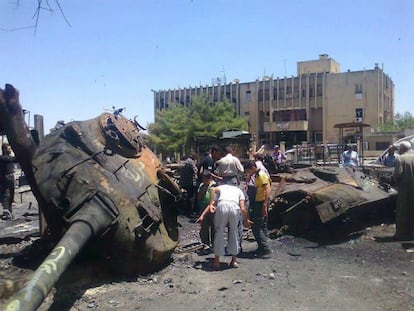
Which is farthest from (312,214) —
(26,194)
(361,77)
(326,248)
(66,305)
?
(361,77)

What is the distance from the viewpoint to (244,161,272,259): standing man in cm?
826

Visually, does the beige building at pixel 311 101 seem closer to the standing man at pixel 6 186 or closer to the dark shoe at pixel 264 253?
the standing man at pixel 6 186

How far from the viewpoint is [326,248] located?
880 cm

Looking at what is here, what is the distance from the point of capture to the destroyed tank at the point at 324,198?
29.8ft

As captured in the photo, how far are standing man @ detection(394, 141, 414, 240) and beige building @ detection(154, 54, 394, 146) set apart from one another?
45.6 meters

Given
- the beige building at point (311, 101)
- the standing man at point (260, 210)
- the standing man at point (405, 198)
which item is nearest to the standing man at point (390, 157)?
the standing man at point (405, 198)

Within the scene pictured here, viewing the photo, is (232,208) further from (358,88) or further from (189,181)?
(358,88)

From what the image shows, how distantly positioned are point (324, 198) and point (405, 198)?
1566 mm

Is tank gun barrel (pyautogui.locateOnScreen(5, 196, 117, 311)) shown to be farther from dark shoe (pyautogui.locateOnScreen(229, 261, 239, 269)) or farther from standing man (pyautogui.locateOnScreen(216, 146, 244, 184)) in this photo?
standing man (pyautogui.locateOnScreen(216, 146, 244, 184))

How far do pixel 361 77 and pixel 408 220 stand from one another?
50328mm

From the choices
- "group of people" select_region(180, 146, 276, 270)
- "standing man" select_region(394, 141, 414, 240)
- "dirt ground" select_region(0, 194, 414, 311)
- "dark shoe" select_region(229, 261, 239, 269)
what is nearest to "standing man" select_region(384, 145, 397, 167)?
"standing man" select_region(394, 141, 414, 240)

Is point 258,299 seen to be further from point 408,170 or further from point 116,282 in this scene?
point 408,170

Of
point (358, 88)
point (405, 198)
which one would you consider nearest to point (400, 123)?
point (358, 88)

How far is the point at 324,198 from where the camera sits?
905 cm
